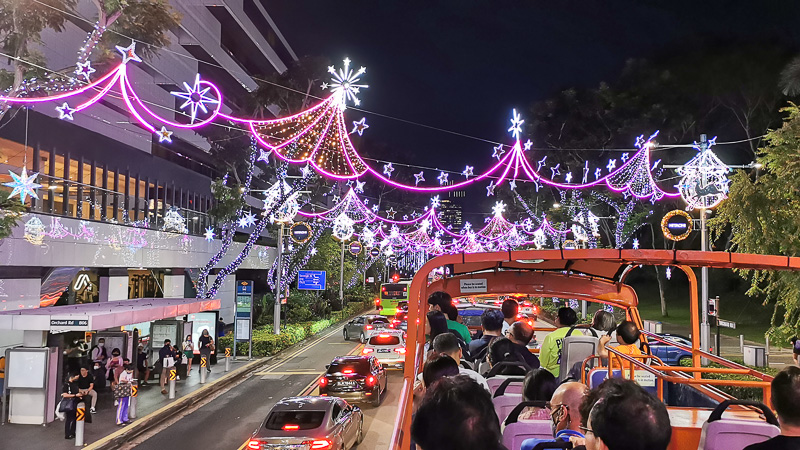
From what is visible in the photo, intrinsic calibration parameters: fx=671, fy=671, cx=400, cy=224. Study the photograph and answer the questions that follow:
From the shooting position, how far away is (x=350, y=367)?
56.8ft

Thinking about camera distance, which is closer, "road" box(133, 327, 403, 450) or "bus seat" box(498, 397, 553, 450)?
"bus seat" box(498, 397, 553, 450)

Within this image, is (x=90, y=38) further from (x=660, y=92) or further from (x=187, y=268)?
(x=660, y=92)

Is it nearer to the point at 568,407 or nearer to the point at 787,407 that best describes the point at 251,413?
the point at 568,407

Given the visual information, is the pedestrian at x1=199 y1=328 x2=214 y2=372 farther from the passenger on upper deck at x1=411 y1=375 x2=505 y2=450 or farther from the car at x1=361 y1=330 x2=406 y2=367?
the passenger on upper deck at x1=411 y1=375 x2=505 y2=450

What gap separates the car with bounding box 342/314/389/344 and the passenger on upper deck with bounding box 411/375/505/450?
27.5m

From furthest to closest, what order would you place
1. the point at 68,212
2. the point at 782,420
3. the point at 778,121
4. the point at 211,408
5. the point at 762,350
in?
the point at 778,121, the point at 68,212, the point at 762,350, the point at 211,408, the point at 782,420

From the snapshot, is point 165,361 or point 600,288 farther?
point 165,361

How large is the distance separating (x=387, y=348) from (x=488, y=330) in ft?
47.9

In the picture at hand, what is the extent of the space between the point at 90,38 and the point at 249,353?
17.2 metres

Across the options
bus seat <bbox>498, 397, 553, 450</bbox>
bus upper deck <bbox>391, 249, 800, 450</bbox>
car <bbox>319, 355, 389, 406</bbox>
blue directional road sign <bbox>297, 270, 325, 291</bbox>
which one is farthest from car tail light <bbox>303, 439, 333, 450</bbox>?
blue directional road sign <bbox>297, 270, 325, 291</bbox>

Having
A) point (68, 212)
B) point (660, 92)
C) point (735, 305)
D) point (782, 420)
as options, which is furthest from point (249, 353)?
point (735, 305)

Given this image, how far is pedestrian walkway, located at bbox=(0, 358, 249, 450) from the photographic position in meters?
14.1

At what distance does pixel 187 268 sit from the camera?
37.8 meters

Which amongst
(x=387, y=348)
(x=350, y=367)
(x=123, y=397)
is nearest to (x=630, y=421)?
(x=350, y=367)
